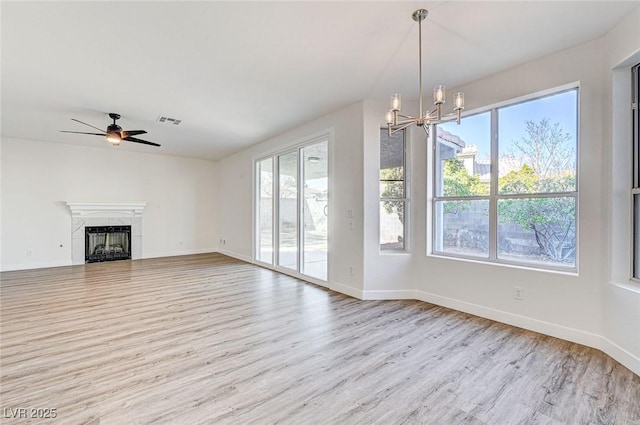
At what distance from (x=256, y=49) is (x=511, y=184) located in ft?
10.2

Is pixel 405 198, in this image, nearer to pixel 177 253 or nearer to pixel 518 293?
pixel 518 293

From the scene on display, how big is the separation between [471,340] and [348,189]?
8.05ft

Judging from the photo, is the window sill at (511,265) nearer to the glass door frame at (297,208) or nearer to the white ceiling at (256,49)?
the glass door frame at (297,208)

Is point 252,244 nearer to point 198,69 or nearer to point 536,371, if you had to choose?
point 198,69

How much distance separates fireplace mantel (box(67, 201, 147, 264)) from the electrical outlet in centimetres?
809

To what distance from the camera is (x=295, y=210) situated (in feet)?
18.5

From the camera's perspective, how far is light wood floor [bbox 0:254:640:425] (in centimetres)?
184

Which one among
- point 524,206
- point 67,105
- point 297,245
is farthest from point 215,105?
point 524,206

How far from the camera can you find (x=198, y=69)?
3.16 metres

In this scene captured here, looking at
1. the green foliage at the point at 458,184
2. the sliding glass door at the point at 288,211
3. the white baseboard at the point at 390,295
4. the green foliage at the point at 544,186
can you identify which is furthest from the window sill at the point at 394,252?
the sliding glass door at the point at 288,211

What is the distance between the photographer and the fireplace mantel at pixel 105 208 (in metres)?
6.73

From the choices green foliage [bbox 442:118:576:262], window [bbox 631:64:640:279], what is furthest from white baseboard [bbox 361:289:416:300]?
window [bbox 631:64:640:279]

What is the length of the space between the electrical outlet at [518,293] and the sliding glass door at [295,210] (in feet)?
8.48

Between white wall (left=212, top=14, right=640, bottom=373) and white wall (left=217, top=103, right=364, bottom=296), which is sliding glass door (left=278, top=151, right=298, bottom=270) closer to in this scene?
white wall (left=217, top=103, right=364, bottom=296)
